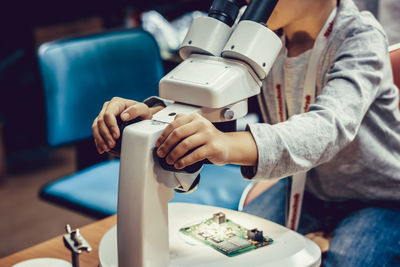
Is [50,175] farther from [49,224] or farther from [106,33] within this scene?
[106,33]

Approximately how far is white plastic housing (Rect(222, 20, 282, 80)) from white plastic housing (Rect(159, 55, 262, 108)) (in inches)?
0.5

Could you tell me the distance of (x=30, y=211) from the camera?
2.42 metres

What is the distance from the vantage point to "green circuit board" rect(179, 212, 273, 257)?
751 millimetres

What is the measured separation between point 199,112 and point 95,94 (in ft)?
3.33

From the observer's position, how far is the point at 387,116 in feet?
3.00

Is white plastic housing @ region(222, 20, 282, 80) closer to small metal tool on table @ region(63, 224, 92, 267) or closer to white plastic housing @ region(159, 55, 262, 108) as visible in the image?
white plastic housing @ region(159, 55, 262, 108)

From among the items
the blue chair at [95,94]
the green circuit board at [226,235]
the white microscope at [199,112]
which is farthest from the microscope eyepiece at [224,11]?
the blue chair at [95,94]

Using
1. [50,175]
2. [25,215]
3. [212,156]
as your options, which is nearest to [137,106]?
[212,156]

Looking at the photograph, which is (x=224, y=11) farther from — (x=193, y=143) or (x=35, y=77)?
(x=35, y=77)

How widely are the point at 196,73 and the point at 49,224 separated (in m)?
1.82

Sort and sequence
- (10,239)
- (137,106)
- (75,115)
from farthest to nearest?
A: (10,239) < (75,115) < (137,106)

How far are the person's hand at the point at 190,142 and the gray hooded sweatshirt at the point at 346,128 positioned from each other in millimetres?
62

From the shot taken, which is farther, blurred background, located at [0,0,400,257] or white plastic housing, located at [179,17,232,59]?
blurred background, located at [0,0,400,257]

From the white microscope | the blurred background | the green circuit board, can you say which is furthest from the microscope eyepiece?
the blurred background
